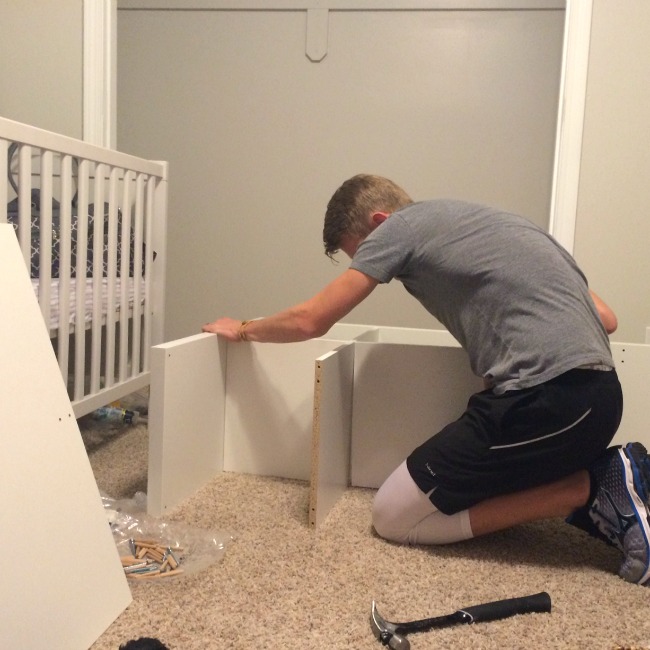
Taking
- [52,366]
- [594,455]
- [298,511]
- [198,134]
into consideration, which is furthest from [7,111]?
[594,455]

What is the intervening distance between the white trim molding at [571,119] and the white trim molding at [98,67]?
1384 mm

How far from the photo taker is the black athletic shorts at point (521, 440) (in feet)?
3.80

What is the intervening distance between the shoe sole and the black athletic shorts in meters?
0.05

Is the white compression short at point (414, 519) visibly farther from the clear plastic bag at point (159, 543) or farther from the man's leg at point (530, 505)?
the clear plastic bag at point (159, 543)

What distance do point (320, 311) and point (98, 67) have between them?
4.40ft

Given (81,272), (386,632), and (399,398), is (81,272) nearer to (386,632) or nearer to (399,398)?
(399,398)

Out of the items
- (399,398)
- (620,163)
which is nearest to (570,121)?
(620,163)

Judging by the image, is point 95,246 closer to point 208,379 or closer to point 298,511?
point 208,379

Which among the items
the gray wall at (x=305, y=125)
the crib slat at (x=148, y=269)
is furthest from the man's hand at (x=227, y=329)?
the gray wall at (x=305, y=125)

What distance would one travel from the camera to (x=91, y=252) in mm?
1665

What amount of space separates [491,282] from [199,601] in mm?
730

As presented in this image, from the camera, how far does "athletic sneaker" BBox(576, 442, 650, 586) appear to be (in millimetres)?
1110

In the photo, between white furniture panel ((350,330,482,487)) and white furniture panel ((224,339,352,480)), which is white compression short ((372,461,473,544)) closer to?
white furniture panel ((350,330,482,487))

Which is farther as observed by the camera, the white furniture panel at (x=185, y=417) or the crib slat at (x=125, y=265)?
the crib slat at (x=125, y=265)
